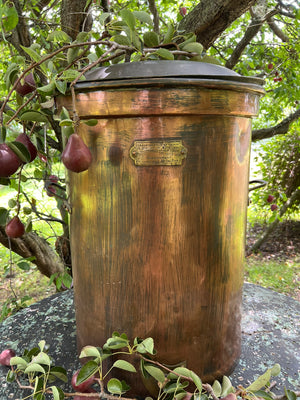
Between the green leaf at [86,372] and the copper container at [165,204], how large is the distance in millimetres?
183

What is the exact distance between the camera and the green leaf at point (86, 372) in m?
0.92

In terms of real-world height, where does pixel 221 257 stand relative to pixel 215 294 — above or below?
above

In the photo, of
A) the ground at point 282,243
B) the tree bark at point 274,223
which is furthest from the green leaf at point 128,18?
the ground at point 282,243

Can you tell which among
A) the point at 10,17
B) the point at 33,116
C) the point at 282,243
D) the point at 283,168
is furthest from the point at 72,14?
the point at 282,243

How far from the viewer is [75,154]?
0.92m

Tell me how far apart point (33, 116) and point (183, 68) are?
48cm

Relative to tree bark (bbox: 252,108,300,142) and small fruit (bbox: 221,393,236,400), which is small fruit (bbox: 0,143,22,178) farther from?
tree bark (bbox: 252,108,300,142)

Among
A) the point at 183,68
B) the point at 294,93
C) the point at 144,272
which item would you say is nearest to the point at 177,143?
the point at 183,68

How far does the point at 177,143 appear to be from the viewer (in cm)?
97

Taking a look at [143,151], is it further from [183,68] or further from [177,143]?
[183,68]

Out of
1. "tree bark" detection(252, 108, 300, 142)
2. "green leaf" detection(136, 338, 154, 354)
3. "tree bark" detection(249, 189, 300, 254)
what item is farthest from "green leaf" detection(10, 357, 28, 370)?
"tree bark" detection(249, 189, 300, 254)

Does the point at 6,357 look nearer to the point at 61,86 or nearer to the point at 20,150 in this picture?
the point at 20,150

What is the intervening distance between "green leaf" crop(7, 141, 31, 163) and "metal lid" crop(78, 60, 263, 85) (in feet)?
0.88

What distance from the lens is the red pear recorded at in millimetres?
913
